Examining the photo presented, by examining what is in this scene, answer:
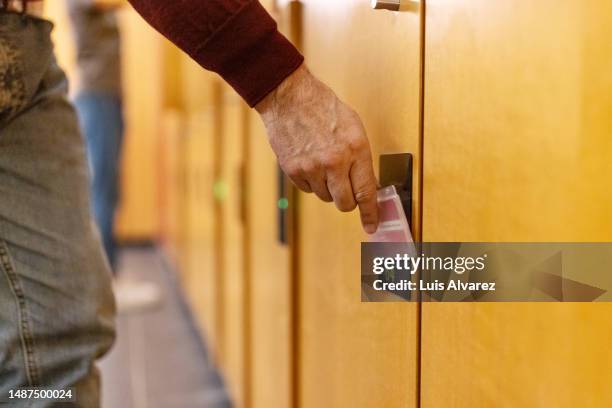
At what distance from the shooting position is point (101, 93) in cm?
220

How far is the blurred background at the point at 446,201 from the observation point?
1.22ft

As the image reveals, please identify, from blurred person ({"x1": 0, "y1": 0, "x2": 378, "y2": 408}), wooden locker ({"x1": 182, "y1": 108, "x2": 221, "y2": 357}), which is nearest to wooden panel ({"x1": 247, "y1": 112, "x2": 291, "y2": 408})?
blurred person ({"x1": 0, "y1": 0, "x2": 378, "y2": 408})

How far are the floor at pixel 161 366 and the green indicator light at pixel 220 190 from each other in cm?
50

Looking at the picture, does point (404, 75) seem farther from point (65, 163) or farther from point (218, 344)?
point (218, 344)

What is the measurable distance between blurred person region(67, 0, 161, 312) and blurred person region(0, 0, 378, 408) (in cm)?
145

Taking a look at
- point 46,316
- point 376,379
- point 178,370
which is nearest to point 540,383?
point 376,379

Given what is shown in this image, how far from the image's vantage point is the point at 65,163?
761mm

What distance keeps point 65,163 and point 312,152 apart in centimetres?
34

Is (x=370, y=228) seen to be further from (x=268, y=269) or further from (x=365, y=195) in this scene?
(x=268, y=269)

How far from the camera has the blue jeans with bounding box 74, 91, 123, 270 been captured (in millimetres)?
2195

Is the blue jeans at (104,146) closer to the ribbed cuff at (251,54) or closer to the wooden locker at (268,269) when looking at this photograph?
the wooden locker at (268,269)

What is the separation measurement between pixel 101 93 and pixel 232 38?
69.6 inches

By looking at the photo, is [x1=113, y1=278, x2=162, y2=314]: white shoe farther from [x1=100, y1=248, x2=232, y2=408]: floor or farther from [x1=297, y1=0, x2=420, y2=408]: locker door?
[x1=297, y1=0, x2=420, y2=408]: locker door

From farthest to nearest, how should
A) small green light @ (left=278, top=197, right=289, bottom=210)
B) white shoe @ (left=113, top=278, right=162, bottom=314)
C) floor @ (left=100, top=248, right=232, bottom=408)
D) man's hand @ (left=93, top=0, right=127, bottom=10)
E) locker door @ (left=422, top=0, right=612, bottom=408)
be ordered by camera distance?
white shoe @ (left=113, top=278, right=162, bottom=314) → man's hand @ (left=93, top=0, right=127, bottom=10) → floor @ (left=100, top=248, right=232, bottom=408) → small green light @ (left=278, top=197, right=289, bottom=210) → locker door @ (left=422, top=0, right=612, bottom=408)
